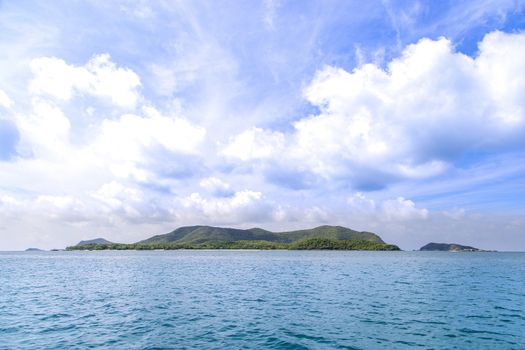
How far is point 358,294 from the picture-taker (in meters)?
51.1

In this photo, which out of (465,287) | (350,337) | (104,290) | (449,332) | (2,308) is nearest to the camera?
(350,337)

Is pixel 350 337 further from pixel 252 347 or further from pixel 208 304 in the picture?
pixel 208 304

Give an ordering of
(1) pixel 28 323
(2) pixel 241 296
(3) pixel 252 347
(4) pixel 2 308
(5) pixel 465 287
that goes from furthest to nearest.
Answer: (5) pixel 465 287, (2) pixel 241 296, (4) pixel 2 308, (1) pixel 28 323, (3) pixel 252 347

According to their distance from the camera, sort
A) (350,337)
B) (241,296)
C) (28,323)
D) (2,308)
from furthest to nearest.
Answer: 1. (241,296)
2. (2,308)
3. (28,323)
4. (350,337)

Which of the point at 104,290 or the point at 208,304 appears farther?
the point at 104,290

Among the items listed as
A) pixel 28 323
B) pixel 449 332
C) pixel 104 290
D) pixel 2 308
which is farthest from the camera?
pixel 104 290

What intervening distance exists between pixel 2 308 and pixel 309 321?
36899mm

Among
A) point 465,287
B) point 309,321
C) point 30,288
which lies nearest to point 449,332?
point 309,321

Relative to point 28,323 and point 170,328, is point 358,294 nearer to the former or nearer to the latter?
point 170,328

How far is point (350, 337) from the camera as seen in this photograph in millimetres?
27969

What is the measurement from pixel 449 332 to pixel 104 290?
50467 millimetres

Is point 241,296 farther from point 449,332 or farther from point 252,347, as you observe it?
point 449,332

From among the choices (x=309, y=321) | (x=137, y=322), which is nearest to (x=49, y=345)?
(x=137, y=322)

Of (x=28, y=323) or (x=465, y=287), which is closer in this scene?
(x=28, y=323)
